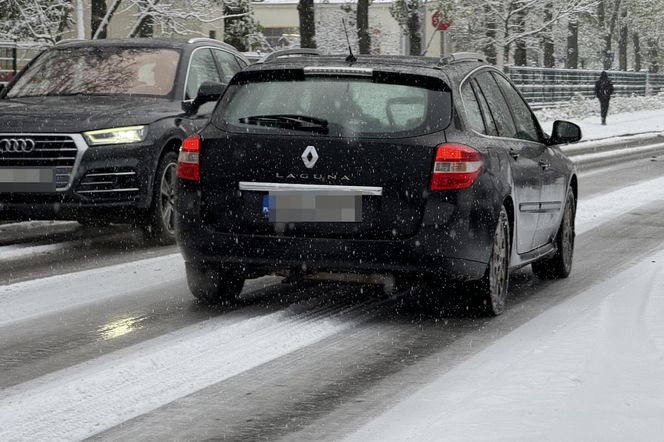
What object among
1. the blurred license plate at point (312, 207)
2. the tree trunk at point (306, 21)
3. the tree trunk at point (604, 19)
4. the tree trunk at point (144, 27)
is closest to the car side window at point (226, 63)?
the blurred license plate at point (312, 207)

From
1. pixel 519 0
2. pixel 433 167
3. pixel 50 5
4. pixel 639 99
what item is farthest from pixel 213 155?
pixel 639 99

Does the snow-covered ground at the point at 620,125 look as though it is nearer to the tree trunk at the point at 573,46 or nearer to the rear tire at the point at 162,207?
the tree trunk at the point at 573,46

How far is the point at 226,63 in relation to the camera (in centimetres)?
1318

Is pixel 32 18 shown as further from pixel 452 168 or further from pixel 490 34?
pixel 490 34

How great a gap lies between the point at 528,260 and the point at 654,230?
4.45 m

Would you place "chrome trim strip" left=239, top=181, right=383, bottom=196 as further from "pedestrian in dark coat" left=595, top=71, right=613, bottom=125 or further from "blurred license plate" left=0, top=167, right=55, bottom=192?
"pedestrian in dark coat" left=595, top=71, right=613, bottom=125

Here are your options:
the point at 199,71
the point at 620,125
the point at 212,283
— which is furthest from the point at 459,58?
the point at 620,125

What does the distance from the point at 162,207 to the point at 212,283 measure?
3.22 metres

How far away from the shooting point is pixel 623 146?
105 feet

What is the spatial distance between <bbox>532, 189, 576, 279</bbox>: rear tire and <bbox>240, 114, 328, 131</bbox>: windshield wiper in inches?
102

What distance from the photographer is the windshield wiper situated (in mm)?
7434

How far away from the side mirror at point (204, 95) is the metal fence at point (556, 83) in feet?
116

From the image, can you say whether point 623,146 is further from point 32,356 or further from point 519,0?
point 32,356

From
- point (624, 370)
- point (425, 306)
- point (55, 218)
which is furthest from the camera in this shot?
point (55, 218)
